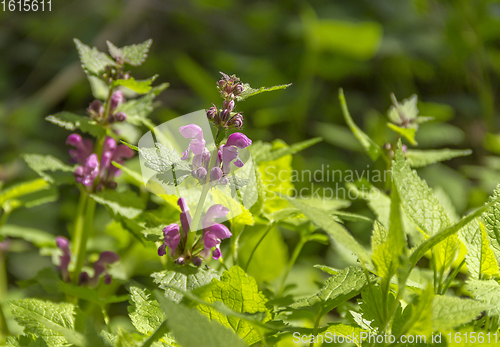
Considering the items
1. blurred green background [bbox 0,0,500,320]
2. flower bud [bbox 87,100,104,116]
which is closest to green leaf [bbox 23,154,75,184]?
flower bud [bbox 87,100,104,116]

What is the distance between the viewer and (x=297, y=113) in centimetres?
221

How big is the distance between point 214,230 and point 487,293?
1.19ft

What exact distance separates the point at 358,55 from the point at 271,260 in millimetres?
1858

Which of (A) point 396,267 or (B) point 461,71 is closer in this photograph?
(A) point 396,267

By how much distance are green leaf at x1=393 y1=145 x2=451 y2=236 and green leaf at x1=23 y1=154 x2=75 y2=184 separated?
1.95 feet

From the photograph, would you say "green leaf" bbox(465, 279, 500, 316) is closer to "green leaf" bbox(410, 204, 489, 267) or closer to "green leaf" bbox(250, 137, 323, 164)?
"green leaf" bbox(410, 204, 489, 267)

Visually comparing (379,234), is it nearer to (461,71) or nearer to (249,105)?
(249,105)

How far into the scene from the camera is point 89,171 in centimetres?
73

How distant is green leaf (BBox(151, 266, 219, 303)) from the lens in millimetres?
513

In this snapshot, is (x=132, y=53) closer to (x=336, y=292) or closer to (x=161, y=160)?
(x=161, y=160)

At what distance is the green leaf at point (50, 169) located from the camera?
718mm

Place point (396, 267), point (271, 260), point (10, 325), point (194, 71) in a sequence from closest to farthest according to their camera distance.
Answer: point (396, 267), point (10, 325), point (271, 260), point (194, 71)

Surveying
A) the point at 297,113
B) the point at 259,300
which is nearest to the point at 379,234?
the point at 259,300

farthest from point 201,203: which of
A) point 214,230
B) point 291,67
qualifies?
point 291,67
